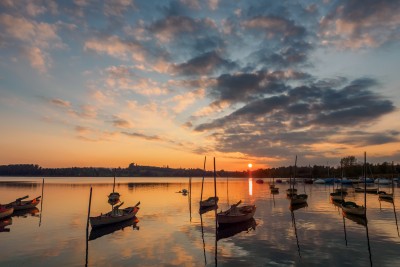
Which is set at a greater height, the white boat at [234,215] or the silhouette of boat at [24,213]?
the white boat at [234,215]

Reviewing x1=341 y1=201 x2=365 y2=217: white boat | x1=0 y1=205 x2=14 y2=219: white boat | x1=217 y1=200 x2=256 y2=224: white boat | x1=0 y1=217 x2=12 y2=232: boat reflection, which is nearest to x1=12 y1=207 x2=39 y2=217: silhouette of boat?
x1=0 y1=217 x2=12 y2=232: boat reflection

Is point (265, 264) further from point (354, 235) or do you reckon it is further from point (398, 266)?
point (354, 235)

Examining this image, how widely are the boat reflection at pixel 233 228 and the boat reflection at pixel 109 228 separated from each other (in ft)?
41.7

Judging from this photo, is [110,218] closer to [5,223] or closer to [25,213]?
[5,223]

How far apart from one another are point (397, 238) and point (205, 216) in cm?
3097

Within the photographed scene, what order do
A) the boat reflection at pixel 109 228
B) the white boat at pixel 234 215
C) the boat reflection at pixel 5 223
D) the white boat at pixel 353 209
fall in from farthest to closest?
the white boat at pixel 353 209, the boat reflection at pixel 5 223, the white boat at pixel 234 215, the boat reflection at pixel 109 228

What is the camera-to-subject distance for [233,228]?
144ft

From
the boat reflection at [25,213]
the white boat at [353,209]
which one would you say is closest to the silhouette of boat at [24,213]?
the boat reflection at [25,213]

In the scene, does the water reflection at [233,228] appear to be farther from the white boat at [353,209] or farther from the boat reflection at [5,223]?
the boat reflection at [5,223]

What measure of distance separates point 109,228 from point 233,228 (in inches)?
712

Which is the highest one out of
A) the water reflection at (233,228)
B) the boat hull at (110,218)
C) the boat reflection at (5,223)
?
the boat hull at (110,218)

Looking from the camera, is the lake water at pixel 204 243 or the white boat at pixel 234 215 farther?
the white boat at pixel 234 215

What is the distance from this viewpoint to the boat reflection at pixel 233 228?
40.1 meters

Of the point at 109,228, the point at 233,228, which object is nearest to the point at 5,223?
the point at 109,228
